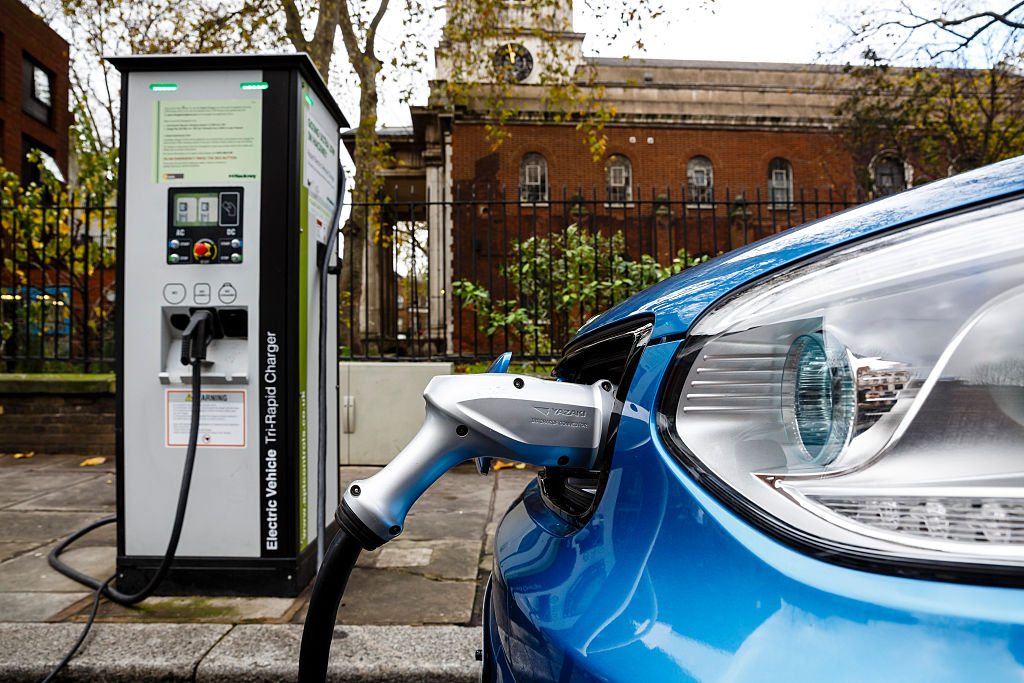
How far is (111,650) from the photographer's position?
2350 mm

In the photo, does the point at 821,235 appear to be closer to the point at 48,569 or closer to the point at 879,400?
the point at 879,400

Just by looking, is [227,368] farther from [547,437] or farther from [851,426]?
[851,426]

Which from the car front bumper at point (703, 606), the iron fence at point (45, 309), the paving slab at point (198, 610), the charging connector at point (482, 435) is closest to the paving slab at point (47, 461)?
the iron fence at point (45, 309)

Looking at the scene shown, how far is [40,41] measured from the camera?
74.9 ft

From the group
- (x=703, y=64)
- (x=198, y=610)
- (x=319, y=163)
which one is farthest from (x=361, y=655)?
(x=703, y=64)

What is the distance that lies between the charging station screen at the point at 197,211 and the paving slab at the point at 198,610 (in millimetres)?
1638

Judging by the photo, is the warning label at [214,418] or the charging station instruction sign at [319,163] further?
the charging station instruction sign at [319,163]

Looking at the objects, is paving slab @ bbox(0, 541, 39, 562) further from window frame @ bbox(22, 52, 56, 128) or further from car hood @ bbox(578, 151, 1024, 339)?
window frame @ bbox(22, 52, 56, 128)

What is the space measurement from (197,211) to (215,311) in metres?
0.45

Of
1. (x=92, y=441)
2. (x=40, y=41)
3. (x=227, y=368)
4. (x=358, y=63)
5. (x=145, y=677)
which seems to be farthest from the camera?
(x=40, y=41)

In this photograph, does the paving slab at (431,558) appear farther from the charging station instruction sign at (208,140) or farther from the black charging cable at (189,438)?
the charging station instruction sign at (208,140)

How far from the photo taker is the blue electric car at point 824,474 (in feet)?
2.18

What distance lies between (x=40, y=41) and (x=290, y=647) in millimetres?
28233

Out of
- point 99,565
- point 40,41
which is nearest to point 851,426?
point 99,565
